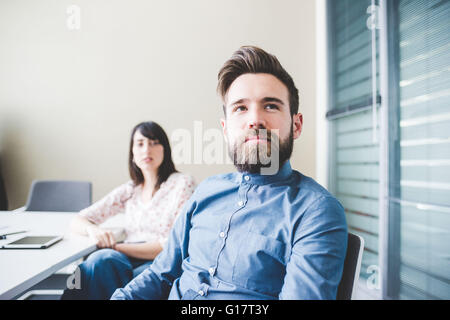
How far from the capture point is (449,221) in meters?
1.20

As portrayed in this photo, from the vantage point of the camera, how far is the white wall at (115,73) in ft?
3.71

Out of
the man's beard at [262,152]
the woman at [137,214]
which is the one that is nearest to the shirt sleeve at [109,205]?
the woman at [137,214]

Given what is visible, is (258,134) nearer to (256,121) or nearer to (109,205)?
(256,121)

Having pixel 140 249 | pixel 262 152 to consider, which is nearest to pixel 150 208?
pixel 140 249

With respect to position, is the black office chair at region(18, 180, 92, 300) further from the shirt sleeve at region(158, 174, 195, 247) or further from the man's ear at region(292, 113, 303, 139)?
the man's ear at region(292, 113, 303, 139)

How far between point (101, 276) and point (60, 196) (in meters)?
1.02

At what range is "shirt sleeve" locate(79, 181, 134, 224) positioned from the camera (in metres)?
1.37

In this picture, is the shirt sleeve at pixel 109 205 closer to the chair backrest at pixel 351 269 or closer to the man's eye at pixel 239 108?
the man's eye at pixel 239 108

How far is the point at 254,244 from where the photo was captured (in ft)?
2.27

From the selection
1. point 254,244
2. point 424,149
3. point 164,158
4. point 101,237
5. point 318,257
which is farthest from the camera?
point 164,158

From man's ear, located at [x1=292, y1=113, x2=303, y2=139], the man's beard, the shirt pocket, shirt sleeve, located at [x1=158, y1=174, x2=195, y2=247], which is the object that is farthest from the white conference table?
man's ear, located at [x1=292, y1=113, x2=303, y2=139]

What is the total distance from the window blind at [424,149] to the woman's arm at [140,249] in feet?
4.67

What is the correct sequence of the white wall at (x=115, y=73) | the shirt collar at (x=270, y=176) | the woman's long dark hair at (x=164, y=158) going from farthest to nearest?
the woman's long dark hair at (x=164, y=158), the white wall at (x=115, y=73), the shirt collar at (x=270, y=176)
